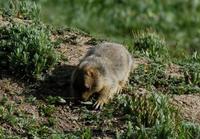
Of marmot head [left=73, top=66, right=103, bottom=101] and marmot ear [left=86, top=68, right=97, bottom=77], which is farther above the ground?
marmot ear [left=86, top=68, right=97, bottom=77]

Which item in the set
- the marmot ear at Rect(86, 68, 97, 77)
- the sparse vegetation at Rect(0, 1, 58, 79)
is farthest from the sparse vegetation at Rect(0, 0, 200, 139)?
the marmot ear at Rect(86, 68, 97, 77)

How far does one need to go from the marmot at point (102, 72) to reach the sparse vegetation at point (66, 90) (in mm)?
158

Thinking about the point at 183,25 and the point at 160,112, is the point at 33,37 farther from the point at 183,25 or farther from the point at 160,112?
the point at 183,25

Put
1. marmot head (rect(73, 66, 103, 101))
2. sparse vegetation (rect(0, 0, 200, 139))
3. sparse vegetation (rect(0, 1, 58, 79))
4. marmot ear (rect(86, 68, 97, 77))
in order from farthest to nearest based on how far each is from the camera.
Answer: sparse vegetation (rect(0, 1, 58, 79))
marmot ear (rect(86, 68, 97, 77))
marmot head (rect(73, 66, 103, 101))
sparse vegetation (rect(0, 0, 200, 139))

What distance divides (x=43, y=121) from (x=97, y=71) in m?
0.99

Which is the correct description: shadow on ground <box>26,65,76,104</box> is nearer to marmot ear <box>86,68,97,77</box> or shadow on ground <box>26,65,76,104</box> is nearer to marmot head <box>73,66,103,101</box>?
marmot head <box>73,66,103,101</box>

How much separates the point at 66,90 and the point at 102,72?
1.83 ft

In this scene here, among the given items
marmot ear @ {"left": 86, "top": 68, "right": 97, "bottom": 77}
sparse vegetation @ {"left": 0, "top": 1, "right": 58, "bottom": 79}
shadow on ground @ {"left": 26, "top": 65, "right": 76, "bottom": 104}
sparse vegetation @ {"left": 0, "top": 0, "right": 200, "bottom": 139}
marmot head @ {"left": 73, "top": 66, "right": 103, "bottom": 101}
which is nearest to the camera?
sparse vegetation @ {"left": 0, "top": 0, "right": 200, "bottom": 139}

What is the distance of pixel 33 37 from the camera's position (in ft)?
36.2

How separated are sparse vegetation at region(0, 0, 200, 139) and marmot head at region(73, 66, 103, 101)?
0.79ft

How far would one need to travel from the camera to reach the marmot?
1003 centimetres

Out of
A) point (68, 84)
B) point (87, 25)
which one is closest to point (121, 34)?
point (87, 25)

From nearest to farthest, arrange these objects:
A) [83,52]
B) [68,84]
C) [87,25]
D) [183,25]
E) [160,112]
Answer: [160,112]
[68,84]
[83,52]
[87,25]
[183,25]

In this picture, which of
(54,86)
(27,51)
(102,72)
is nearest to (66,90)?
(54,86)
